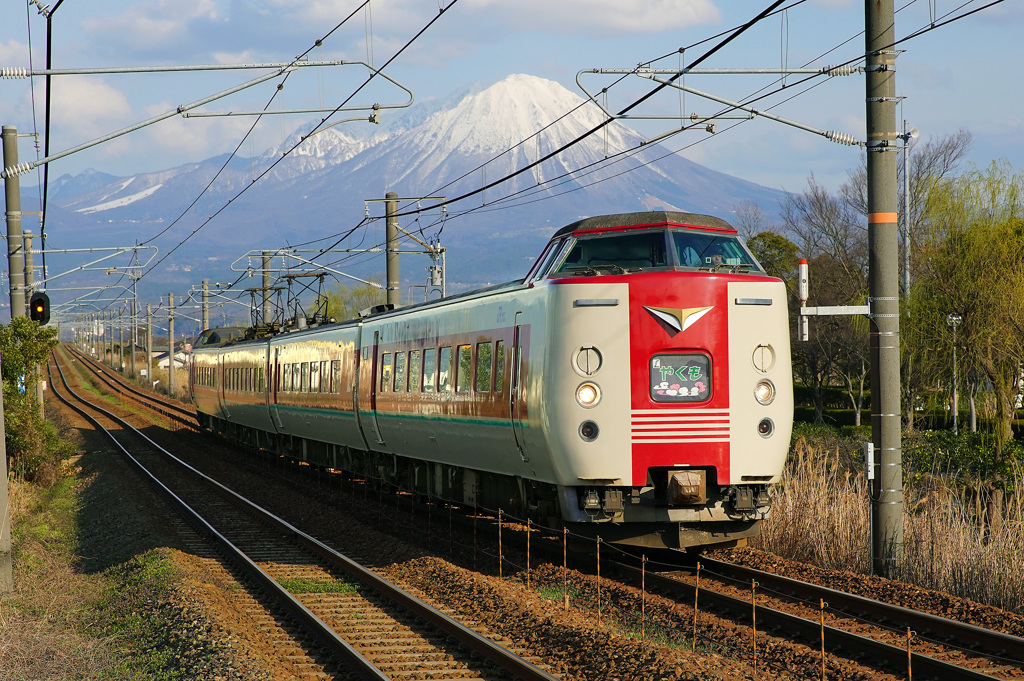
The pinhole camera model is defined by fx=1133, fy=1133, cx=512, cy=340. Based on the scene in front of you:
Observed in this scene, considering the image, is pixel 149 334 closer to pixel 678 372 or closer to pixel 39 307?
pixel 39 307

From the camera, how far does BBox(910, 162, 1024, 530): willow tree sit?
96.7 feet

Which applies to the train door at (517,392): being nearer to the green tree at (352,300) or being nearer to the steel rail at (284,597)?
the steel rail at (284,597)

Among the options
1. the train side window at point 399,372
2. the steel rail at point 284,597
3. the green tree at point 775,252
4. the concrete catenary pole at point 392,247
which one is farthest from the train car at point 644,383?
the green tree at point 775,252

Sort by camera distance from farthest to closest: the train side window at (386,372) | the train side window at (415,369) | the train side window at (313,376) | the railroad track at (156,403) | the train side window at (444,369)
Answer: the railroad track at (156,403), the train side window at (313,376), the train side window at (386,372), the train side window at (415,369), the train side window at (444,369)

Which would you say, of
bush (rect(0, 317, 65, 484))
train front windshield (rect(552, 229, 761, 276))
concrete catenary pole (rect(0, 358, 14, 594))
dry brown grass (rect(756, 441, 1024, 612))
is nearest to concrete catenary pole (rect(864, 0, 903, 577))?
dry brown grass (rect(756, 441, 1024, 612))

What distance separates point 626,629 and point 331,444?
49.3 feet

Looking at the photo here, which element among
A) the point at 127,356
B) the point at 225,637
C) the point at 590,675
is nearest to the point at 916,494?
the point at 590,675

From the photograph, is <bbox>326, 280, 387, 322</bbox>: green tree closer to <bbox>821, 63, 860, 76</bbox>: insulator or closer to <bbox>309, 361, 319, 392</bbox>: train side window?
<bbox>309, 361, 319, 392</bbox>: train side window

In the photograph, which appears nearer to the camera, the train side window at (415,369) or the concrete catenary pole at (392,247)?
the train side window at (415,369)

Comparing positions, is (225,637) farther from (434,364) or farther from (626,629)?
(434,364)

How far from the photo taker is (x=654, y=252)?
483 inches

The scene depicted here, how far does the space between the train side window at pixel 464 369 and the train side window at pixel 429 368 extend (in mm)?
1108

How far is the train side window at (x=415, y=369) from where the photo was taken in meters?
16.5

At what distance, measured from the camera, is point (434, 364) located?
15.8m
